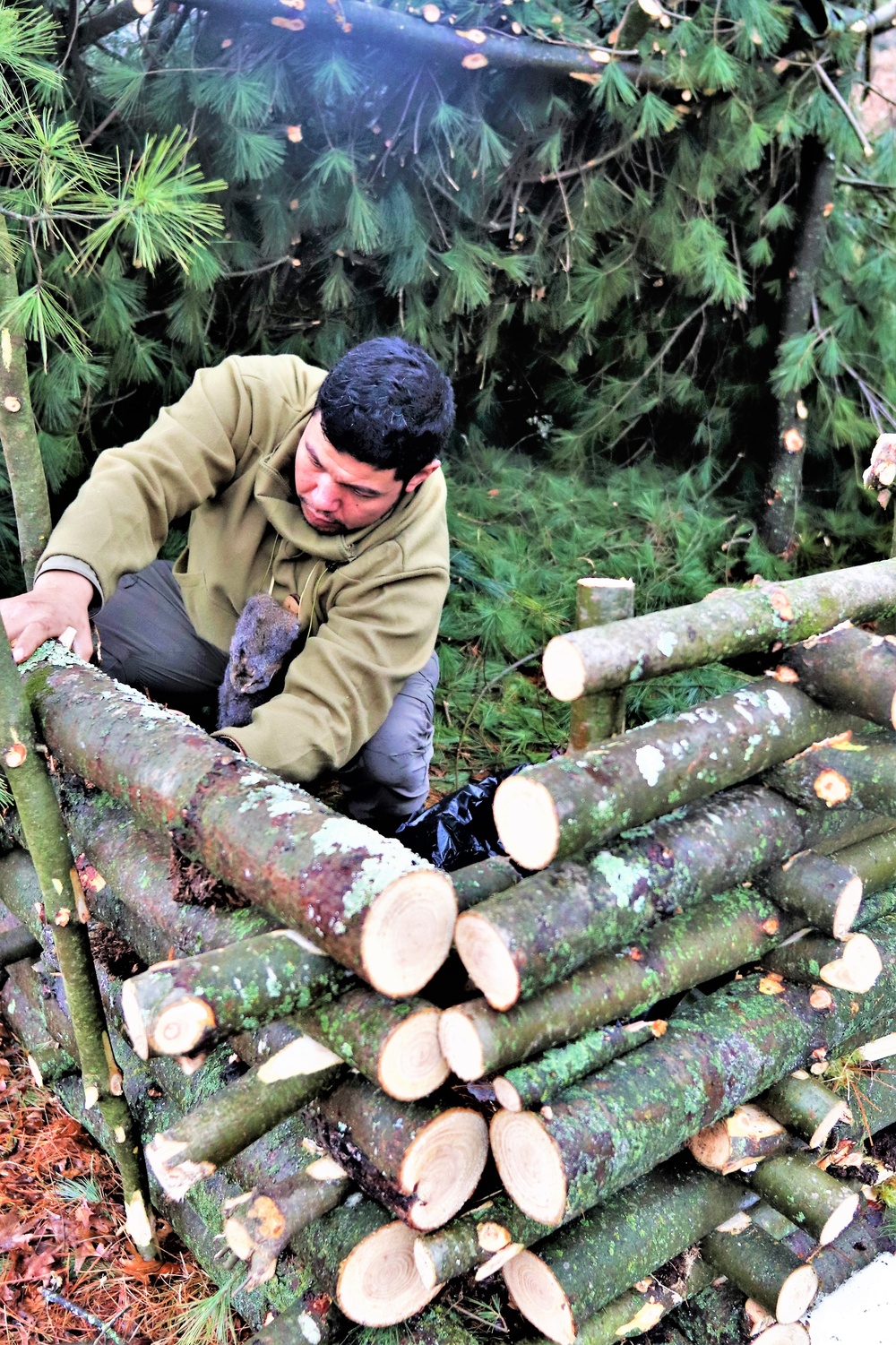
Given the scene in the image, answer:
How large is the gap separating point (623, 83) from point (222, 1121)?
134 inches

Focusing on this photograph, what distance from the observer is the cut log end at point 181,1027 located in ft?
3.84

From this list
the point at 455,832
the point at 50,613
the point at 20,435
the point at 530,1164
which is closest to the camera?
the point at 530,1164

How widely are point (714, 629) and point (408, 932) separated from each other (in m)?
0.72

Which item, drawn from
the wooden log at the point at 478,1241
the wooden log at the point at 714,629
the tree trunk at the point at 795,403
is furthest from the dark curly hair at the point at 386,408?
the tree trunk at the point at 795,403

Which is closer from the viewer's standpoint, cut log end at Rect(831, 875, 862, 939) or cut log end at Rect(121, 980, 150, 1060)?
cut log end at Rect(121, 980, 150, 1060)

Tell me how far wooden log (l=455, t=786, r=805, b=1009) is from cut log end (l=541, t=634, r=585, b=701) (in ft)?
0.88

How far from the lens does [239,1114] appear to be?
4.29 feet

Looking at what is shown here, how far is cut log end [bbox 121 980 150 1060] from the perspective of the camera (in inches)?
46.6

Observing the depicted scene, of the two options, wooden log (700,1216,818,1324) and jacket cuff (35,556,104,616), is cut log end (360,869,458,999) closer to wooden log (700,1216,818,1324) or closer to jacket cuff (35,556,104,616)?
wooden log (700,1216,818,1324)

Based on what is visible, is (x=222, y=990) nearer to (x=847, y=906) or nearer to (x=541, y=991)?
(x=541, y=991)

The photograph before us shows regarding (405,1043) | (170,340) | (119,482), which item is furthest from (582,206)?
(405,1043)

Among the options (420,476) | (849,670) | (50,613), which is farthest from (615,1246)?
(420,476)

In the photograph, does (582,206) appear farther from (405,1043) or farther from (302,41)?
(405,1043)

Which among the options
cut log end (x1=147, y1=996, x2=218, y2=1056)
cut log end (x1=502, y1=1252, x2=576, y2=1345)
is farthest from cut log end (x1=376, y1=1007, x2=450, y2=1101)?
cut log end (x1=502, y1=1252, x2=576, y2=1345)
